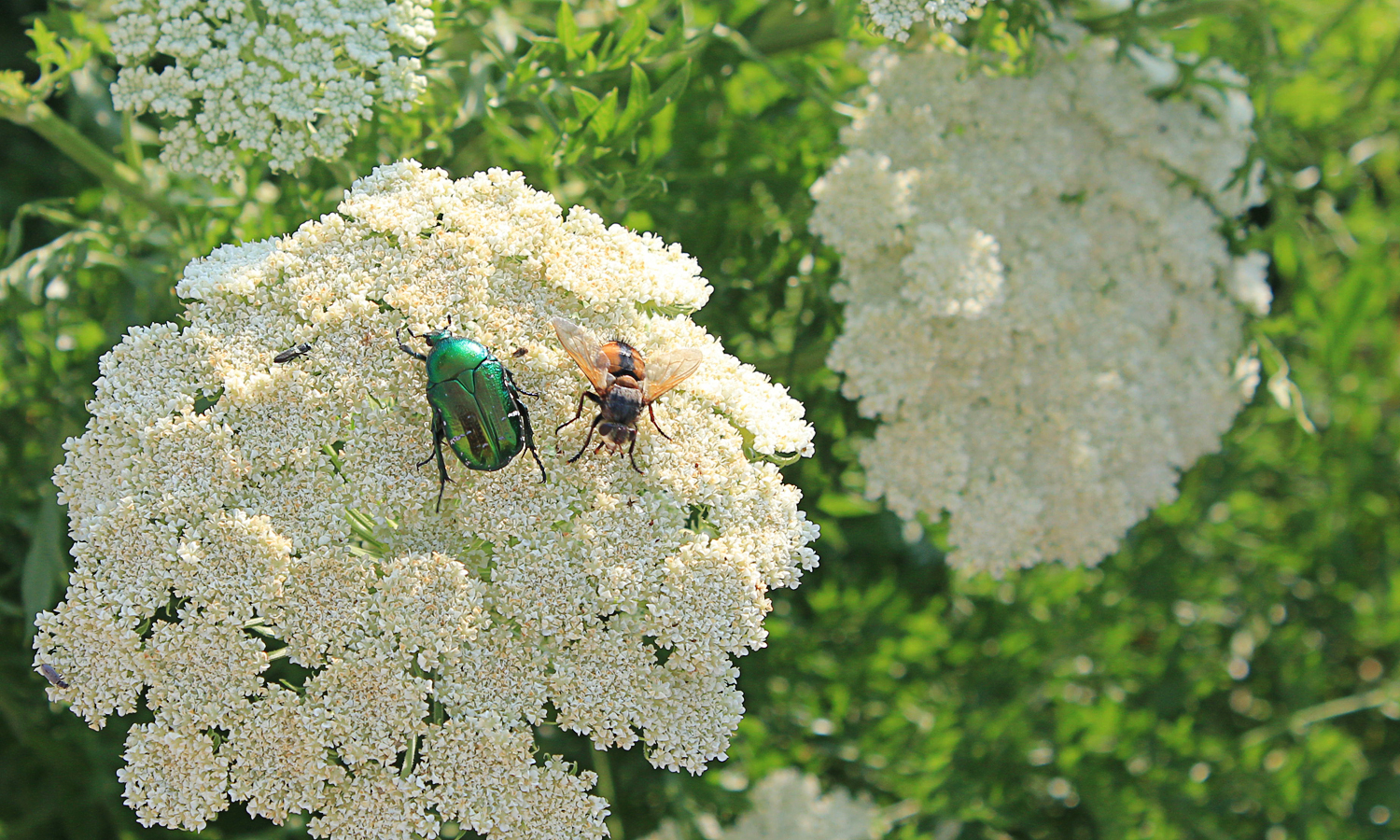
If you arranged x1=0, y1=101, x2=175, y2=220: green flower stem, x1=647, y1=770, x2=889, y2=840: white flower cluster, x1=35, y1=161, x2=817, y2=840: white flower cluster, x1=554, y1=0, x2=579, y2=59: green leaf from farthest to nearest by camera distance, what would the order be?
x1=647, y1=770, x2=889, y2=840: white flower cluster
x1=0, y1=101, x2=175, y2=220: green flower stem
x1=554, y1=0, x2=579, y2=59: green leaf
x1=35, y1=161, x2=817, y2=840: white flower cluster

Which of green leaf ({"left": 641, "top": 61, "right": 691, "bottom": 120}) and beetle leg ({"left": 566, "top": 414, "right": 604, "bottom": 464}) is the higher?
green leaf ({"left": 641, "top": 61, "right": 691, "bottom": 120})

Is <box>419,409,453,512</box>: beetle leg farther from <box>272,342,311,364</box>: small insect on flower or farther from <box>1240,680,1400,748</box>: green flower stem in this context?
<box>1240,680,1400,748</box>: green flower stem

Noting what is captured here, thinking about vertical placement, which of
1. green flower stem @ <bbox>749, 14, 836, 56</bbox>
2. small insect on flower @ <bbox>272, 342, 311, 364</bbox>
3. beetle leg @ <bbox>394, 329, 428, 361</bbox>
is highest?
green flower stem @ <bbox>749, 14, 836, 56</bbox>

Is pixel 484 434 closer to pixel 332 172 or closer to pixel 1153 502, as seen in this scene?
pixel 332 172

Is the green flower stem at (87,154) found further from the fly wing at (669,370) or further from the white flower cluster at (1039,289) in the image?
the white flower cluster at (1039,289)

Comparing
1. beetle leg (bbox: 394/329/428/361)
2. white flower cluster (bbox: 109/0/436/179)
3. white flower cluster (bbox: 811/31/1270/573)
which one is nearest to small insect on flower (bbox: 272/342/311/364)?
beetle leg (bbox: 394/329/428/361)

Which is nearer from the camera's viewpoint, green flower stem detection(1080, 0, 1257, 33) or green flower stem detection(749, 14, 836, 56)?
green flower stem detection(1080, 0, 1257, 33)

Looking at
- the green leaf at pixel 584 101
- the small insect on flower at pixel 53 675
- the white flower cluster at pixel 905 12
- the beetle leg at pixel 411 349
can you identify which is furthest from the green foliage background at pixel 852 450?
the small insect on flower at pixel 53 675

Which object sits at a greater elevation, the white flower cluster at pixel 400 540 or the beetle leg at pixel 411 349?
the beetle leg at pixel 411 349

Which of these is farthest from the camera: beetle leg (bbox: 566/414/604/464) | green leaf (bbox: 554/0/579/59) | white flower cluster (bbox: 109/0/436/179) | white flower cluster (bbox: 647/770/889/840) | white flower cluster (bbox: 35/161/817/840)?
white flower cluster (bbox: 647/770/889/840)
